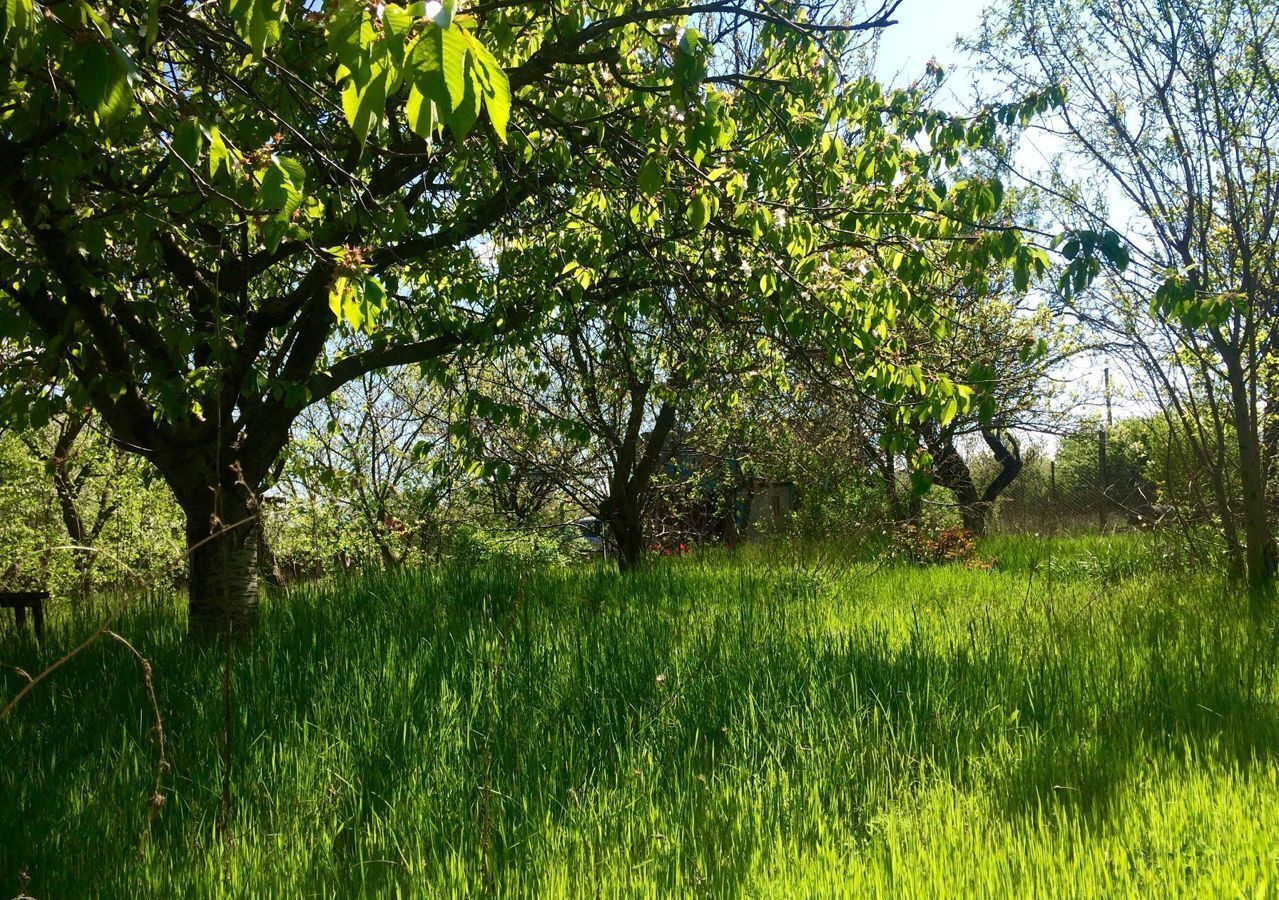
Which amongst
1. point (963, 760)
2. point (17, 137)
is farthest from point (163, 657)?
point (963, 760)

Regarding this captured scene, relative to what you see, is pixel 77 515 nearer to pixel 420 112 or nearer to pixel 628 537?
pixel 628 537

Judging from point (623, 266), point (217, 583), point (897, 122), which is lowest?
point (217, 583)

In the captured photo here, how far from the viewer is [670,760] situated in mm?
3287

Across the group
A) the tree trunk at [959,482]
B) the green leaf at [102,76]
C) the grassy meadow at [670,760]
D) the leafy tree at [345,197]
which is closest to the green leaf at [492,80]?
the green leaf at [102,76]

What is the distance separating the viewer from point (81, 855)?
2.70m

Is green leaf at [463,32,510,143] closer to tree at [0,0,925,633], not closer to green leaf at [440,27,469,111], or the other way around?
green leaf at [440,27,469,111]

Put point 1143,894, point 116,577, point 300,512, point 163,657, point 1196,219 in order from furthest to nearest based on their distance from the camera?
point 116,577
point 300,512
point 1196,219
point 163,657
point 1143,894

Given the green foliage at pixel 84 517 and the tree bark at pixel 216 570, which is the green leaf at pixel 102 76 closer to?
the tree bark at pixel 216 570

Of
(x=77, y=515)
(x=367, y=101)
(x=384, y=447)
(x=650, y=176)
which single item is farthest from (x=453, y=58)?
(x=77, y=515)

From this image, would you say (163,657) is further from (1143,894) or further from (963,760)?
(1143,894)

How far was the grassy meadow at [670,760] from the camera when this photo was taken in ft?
8.27

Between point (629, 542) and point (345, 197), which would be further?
point (629, 542)

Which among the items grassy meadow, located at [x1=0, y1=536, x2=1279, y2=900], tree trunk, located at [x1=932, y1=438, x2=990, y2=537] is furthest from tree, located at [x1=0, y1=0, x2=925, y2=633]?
tree trunk, located at [x1=932, y1=438, x2=990, y2=537]

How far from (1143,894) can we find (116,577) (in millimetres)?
13970
